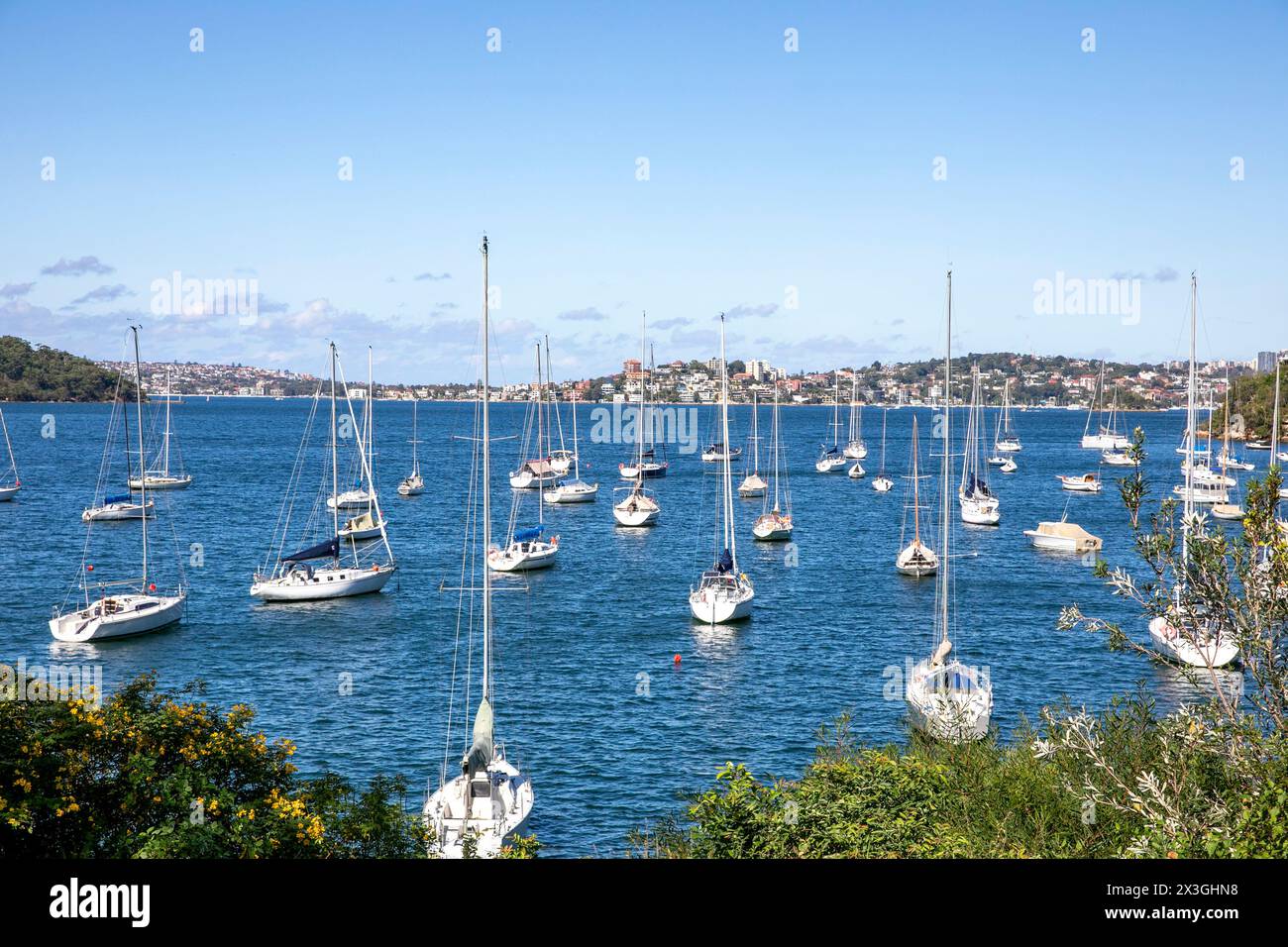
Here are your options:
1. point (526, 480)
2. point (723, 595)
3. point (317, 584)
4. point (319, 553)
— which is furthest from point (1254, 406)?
point (317, 584)

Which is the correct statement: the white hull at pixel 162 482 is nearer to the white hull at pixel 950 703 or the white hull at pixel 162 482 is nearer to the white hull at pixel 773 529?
the white hull at pixel 773 529

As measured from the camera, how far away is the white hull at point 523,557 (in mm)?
61812

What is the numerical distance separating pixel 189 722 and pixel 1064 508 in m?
89.4

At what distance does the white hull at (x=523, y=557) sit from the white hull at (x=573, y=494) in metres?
31.1

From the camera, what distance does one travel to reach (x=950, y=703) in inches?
1177

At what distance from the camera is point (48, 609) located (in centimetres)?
5112

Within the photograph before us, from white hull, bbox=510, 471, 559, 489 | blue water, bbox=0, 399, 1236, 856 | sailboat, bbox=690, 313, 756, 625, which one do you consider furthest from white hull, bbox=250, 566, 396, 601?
white hull, bbox=510, 471, 559, 489

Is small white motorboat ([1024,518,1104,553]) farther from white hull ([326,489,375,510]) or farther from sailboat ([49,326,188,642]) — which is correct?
sailboat ([49,326,188,642])

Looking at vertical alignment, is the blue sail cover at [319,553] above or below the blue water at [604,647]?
above

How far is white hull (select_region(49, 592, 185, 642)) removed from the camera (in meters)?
44.9

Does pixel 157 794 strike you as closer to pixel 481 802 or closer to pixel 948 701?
pixel 481 802

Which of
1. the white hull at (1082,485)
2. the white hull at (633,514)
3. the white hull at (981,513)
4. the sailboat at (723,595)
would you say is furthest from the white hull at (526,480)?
the sailboat at (723,595)
